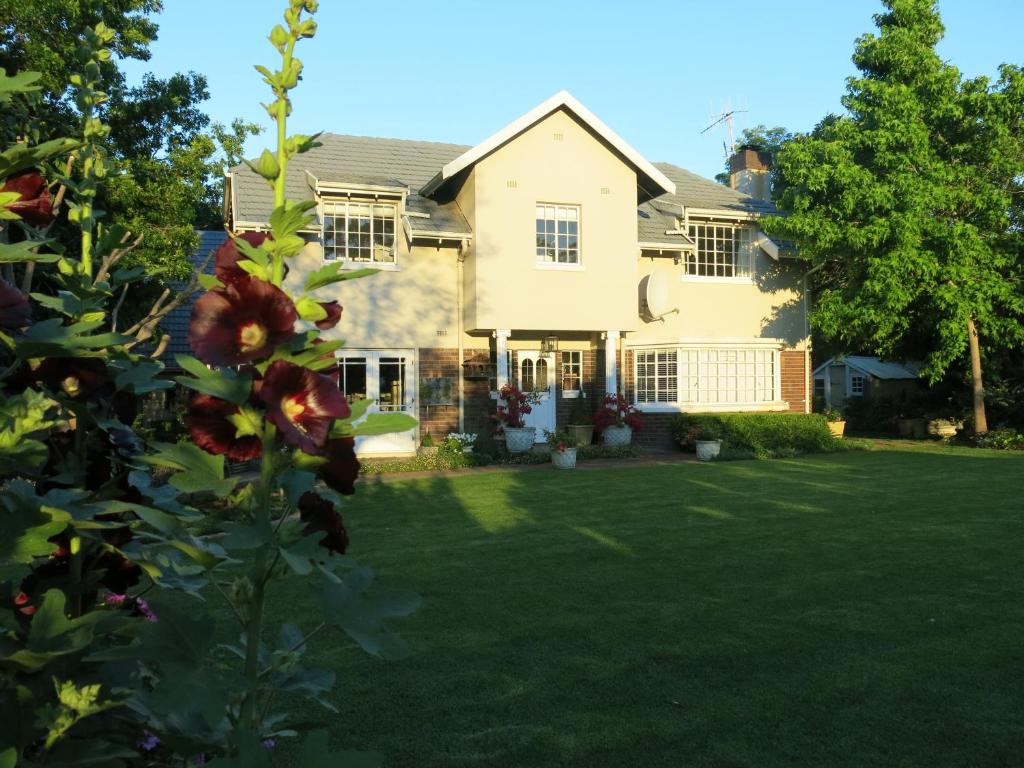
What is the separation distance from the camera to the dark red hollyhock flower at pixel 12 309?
1.40 meters

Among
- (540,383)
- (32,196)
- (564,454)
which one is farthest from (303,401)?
(540,383)

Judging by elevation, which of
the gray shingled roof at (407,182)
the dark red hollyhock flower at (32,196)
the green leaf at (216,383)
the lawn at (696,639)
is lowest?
the lawn at (696,639)

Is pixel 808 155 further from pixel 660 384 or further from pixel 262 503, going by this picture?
pixel 262 503

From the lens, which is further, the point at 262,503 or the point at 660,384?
the point at 660,384

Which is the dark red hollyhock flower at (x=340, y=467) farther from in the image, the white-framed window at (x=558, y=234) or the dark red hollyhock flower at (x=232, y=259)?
the white-framed window at (x=558, y=234)

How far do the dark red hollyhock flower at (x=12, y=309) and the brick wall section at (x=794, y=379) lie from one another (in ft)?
70.3

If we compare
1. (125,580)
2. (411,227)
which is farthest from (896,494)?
(125,580)

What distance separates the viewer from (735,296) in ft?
69.0

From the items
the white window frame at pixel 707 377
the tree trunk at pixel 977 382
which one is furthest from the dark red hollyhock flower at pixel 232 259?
the tree trunk at pixel 977 382

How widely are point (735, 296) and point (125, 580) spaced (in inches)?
811

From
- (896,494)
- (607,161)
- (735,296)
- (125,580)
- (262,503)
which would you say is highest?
(607,161)

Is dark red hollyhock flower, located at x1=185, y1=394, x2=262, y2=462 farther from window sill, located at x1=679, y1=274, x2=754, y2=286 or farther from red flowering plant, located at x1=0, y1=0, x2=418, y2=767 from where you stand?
window sill, located at x1=679, y1=274, x2=754, y2=286

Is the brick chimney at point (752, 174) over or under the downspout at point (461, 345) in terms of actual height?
over

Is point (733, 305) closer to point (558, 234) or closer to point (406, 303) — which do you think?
point (558, 234)
